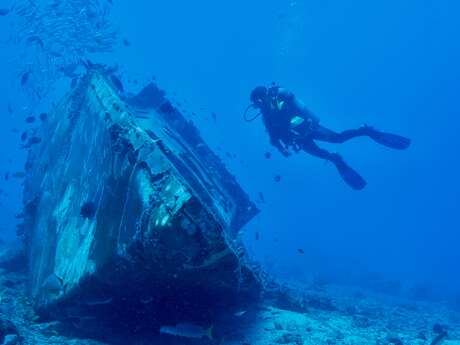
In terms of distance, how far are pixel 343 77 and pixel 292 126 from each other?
431 ft

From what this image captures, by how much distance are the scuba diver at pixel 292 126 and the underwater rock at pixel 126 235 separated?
15.0 ft

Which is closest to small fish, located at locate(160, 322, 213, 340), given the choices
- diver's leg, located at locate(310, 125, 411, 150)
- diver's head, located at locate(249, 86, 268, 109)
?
diver's head, located at locate(249, 86, 268, 109)

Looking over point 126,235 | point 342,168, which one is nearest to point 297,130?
point 342,168

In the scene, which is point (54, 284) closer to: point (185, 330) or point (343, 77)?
point (185, 330)

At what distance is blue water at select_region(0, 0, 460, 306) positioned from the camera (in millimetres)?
101125

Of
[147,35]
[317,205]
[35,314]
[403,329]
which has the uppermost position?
[147,35]

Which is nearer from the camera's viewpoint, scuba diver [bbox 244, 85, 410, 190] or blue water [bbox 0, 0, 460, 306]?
scuba diver [bbox 244, 85, 410, 190]

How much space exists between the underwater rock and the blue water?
278 feet

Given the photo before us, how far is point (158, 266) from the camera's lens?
3959mm

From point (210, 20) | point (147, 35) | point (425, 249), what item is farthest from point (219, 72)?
point (425, 249)

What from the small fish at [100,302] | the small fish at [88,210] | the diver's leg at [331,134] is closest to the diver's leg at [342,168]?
the diver's leg at [331,134]

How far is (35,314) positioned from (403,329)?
7668 millimetres

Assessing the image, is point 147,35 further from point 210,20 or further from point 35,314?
point 35,314

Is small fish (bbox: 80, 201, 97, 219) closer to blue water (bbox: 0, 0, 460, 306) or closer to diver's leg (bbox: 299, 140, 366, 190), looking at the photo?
diver's leg (bbox: 299, 140, 366, 190)
